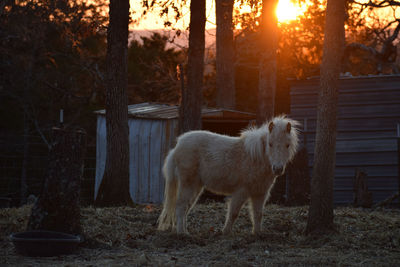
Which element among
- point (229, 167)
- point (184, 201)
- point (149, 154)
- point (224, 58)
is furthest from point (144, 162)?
point (229, 167)

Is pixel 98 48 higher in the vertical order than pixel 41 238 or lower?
higher

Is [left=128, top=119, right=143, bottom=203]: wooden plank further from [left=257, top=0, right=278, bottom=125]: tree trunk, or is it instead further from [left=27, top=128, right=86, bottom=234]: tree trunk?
[left=27, top=128, right=86, bottom=234]: tree trunk

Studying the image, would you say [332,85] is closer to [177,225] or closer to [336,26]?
[336,26]

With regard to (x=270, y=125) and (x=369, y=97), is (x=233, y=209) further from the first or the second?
(x=369, y=97)

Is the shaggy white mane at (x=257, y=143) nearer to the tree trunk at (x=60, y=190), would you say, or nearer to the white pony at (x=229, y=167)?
the white pony at (x=229, y=167)

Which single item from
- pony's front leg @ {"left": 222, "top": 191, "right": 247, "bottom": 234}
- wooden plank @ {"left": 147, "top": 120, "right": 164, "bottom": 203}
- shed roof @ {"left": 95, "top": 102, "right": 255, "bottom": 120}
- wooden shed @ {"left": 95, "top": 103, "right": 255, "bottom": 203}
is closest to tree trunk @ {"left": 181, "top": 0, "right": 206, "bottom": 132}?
shed roof @ {"left": 95, "top": 102, "right": 255, "bottom": 120}

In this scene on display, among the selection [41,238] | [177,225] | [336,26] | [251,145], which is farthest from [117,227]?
[336,26]

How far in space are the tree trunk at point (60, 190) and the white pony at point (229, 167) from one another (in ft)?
6.10

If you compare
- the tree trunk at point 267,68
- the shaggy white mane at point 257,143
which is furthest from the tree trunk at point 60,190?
the tree trunk at point 267,68

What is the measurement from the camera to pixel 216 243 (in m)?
7.55

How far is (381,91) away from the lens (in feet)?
56.3

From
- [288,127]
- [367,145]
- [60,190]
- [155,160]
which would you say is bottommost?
[155,160]

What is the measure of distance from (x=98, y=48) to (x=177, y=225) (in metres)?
22.8

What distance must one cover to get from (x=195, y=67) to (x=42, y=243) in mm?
7123
